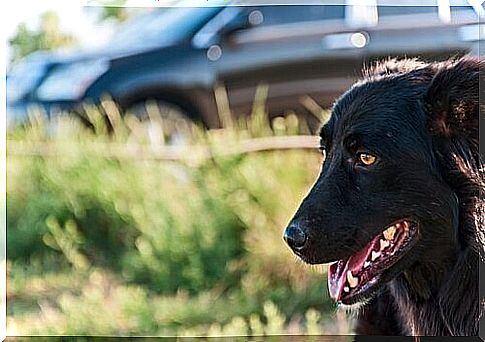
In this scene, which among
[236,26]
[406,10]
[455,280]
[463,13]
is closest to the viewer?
[455,280]

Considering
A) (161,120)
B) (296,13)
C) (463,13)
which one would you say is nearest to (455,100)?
(463,13)

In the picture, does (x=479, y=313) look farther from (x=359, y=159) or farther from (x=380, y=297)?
(x=359, y=159)

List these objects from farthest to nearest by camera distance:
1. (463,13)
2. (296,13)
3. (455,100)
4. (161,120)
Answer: (161,120), (296,13), (463,13), (455,100)

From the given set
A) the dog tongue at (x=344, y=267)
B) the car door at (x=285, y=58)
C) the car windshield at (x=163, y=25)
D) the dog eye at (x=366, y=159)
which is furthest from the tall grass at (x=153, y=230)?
the dog eye at (x=366, y=159)

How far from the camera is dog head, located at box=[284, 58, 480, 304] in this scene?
6.22ft

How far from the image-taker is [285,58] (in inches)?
127

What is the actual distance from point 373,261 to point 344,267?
3.5 inches

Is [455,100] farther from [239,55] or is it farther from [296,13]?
[239,55]

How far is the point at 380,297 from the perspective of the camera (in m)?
2.31

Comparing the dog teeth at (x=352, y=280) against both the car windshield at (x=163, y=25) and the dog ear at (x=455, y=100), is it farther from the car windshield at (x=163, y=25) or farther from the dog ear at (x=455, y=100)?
the car windshield at (x=163, y=25)

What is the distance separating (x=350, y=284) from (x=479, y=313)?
343mm

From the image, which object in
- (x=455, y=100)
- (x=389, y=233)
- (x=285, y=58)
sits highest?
(x=285, y=58)

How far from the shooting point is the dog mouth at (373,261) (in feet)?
6.48

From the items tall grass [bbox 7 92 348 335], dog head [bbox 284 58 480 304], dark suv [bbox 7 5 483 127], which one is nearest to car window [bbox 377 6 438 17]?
dark suv [bbox 7 5 483 127]
